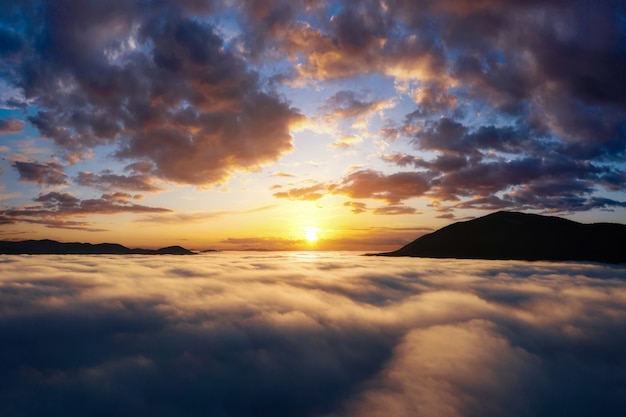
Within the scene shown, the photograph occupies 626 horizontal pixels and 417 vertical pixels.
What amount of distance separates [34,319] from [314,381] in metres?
15.1

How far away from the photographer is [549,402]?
14.1 metres

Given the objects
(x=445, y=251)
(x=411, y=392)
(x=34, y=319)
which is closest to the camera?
(x=411, y=392)

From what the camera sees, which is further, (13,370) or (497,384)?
(497,384)

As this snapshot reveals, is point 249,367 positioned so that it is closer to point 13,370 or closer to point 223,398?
point 223,398

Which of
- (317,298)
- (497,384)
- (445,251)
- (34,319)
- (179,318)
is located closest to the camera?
(497,384)

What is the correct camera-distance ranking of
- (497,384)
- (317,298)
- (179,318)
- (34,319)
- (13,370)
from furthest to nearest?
1. (317,298)
2. (179,318)
3. (34,319)
4. (497,384)
5. (13,370)

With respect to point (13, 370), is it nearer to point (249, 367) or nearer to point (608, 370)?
point (249, 367)

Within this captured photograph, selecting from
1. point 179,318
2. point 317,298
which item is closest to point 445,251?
point 317,298

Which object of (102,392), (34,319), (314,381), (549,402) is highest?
(34,319)

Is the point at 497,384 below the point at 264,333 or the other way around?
below

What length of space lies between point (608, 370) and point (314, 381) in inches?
659

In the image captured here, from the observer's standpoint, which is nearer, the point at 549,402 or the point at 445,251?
the point at 549,402

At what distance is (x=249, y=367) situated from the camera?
13938 mm

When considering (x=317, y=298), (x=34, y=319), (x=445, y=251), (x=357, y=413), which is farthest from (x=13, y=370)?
(x=445, y=251)
